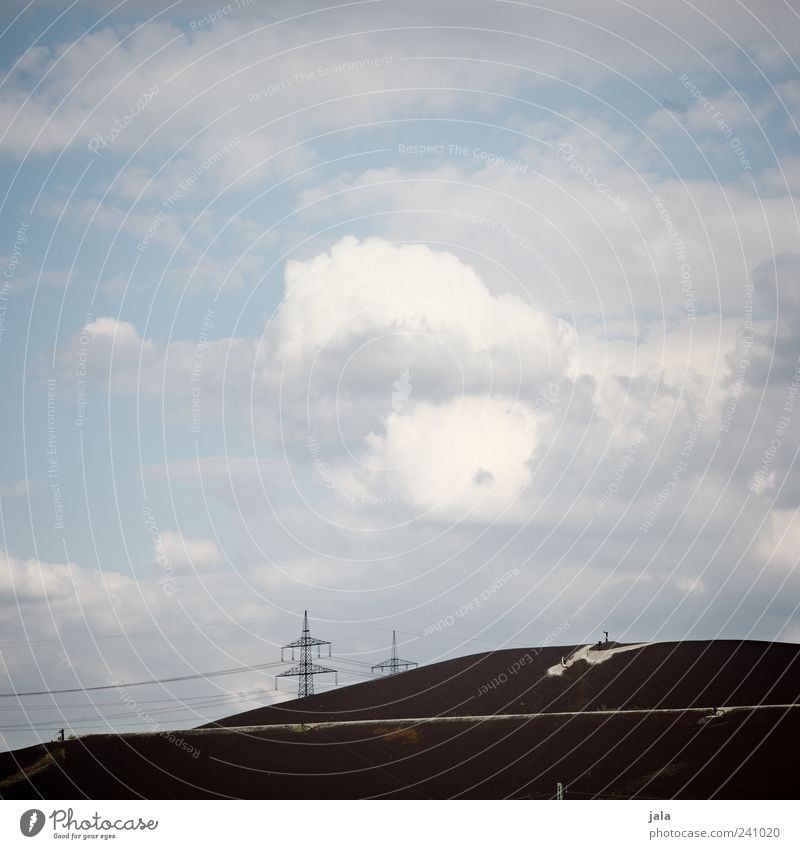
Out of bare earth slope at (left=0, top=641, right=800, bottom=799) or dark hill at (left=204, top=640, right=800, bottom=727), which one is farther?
dark hill at (left=204, top=640, right=800, bottom=727)

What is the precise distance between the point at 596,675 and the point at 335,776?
33168 mm

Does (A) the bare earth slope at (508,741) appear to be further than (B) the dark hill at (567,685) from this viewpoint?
No

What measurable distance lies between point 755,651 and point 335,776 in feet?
154

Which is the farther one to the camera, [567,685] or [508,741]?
[567,685]

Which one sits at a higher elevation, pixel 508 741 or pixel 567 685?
pixel 567 685

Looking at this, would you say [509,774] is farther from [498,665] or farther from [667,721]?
[498,665]

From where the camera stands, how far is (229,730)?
105 meters
